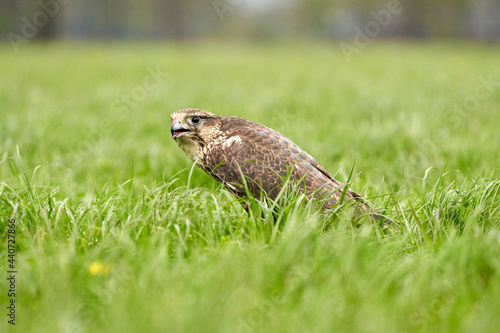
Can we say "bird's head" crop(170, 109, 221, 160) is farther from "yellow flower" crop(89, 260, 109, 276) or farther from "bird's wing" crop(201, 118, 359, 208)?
"yellow flower" crop(89, 260, 109, 276)

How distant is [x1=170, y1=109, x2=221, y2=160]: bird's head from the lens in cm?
320

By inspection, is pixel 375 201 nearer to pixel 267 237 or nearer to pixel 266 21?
pixel 267 237

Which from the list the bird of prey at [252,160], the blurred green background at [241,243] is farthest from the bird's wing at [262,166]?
the blurred green background at [241,243]

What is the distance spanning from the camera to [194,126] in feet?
10.6

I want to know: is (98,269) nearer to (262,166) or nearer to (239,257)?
(239,257)

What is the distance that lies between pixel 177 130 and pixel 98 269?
121cm

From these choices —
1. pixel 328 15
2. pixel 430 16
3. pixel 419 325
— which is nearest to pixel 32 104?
pixel 419 325

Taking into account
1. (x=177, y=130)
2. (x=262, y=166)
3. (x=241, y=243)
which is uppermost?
(x=177, y=130)

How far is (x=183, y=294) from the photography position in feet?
6.55

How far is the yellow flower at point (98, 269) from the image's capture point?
86.4 inches

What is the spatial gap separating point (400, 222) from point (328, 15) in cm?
4767

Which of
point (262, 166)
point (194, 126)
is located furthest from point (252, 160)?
point (194, 126)

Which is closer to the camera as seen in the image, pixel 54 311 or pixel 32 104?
pixel 54 311

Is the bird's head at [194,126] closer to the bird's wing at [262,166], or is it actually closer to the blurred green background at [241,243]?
the bird's wing at [262,166]
